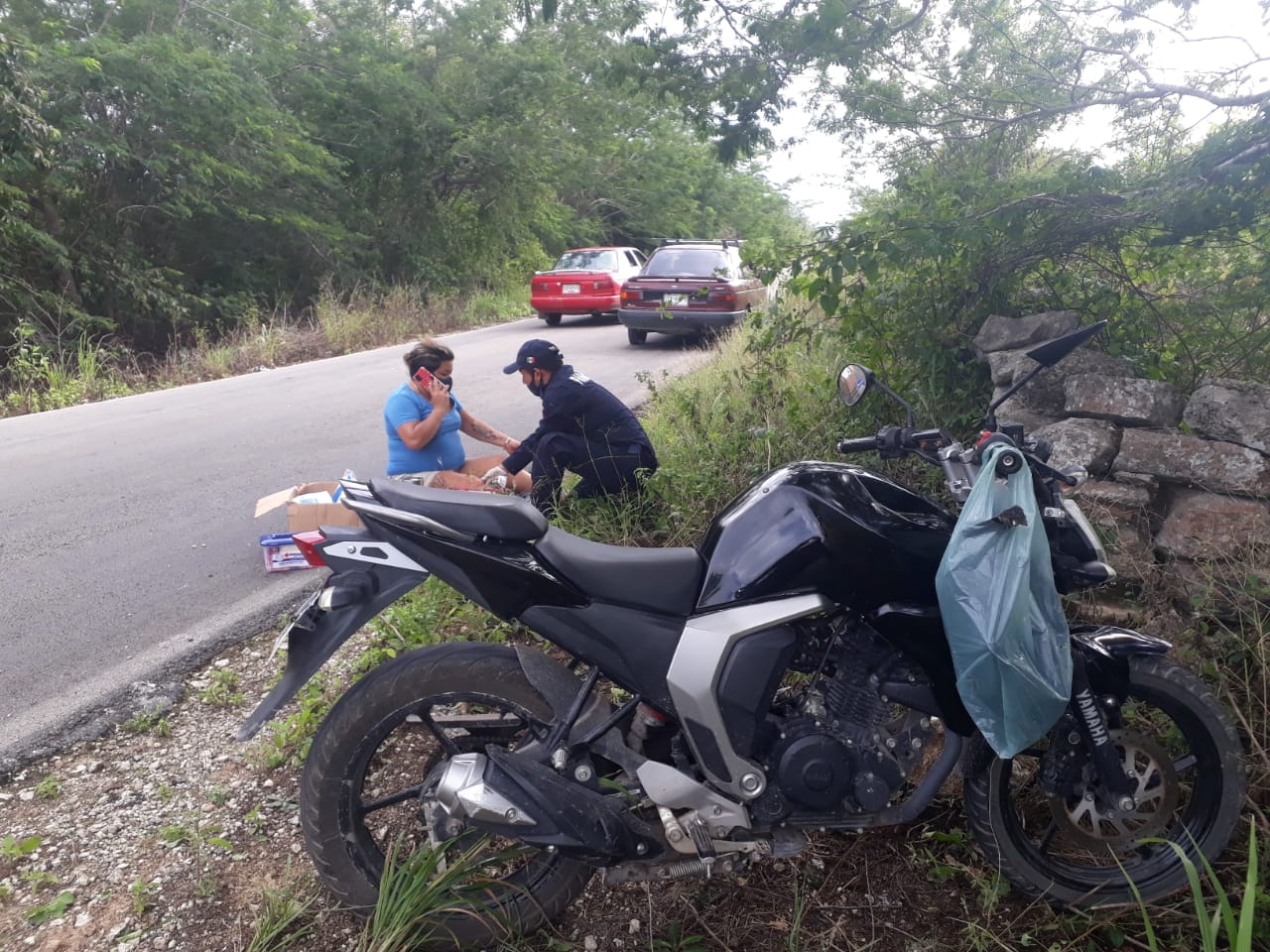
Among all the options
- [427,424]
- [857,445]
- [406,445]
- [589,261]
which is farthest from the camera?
[589,261]

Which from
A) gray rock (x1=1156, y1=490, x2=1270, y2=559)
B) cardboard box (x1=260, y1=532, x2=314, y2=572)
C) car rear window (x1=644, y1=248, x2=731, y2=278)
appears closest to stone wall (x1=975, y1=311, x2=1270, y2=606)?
gray rock (x1=1156, y1=490, x2=1270, y2=559)

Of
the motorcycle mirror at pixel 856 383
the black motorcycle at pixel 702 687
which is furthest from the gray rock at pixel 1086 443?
the motorcycle mirror at pixel 856 383

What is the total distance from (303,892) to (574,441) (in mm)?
2949

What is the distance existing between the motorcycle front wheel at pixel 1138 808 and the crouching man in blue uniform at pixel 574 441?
2793 mm

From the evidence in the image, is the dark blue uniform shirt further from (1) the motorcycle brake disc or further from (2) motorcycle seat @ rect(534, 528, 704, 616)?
(1) the motorcycle brake disc

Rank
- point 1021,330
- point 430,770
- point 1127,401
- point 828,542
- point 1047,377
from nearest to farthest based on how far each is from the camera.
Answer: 1. point 828,542
2. point 430,770
3. point 1127,401
4. point 1047,377
5. point 1021,330

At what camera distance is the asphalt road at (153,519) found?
12.7 feet

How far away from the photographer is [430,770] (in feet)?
8.30

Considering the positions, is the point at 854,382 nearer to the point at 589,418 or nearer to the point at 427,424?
the point at 589,418

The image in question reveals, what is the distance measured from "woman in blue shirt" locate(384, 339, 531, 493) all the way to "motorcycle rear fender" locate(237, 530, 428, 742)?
116 inches

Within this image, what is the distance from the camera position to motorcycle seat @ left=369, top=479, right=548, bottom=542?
2.28m

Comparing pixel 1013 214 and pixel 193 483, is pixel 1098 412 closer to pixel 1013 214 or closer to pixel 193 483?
pixel 1013 214

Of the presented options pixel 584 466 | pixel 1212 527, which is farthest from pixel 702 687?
pixel 584 466

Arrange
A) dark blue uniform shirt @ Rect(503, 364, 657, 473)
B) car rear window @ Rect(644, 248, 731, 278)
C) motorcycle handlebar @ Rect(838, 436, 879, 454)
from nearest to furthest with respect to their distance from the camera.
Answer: motorcycle handlebar @ Rect(838, 436, 879, 454), dark blue uniform shirt @ Rect(503, 364, 657, 473), car rear window @ Rect(644, 248, 731, 278)
